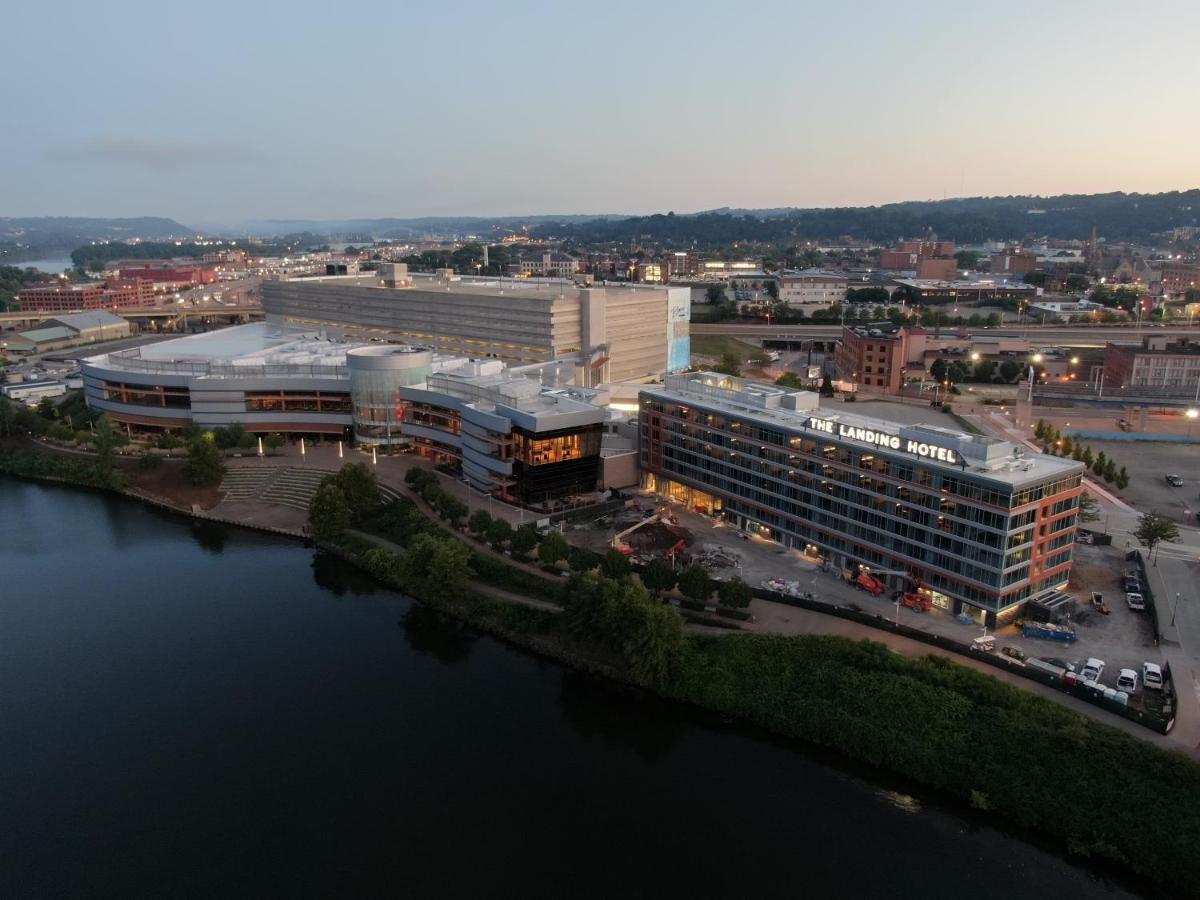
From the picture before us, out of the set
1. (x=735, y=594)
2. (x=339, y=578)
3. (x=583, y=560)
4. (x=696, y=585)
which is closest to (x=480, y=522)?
(x=583, y=560)

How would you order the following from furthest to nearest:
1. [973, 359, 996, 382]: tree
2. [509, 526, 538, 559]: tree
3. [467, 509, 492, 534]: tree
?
[973, 359, 996, 382]: tree < [467, 509, 492, 534]: tree < [509, 526, 538, 559]: tree

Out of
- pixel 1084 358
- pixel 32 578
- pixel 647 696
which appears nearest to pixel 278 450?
pixel 32 578

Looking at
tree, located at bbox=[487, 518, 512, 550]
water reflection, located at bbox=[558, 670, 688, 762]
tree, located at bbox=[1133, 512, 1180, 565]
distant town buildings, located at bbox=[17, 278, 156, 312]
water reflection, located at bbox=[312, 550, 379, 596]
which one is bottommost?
water reflection, located at bbox=[558, 670, 688, 762]

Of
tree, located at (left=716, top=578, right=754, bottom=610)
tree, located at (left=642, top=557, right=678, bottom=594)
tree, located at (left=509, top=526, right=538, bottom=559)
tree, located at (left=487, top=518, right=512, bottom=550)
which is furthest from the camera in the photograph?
tree, located at (left=487, top=518, right=512, bottom=550)

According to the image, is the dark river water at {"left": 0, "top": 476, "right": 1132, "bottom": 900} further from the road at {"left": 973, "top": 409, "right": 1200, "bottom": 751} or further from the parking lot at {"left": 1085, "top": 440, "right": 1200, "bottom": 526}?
the parking lot at {"left": 1085, "top": 440, "right": 1200, "bottom": 526}

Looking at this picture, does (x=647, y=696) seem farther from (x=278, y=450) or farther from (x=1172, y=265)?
(x=1172, y=265)

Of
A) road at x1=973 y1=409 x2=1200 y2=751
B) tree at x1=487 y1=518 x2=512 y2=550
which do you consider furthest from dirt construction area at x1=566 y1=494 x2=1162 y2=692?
tree at x1=487 y1=518 x2=512 y2=550

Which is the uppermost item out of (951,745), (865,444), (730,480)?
(865,444)

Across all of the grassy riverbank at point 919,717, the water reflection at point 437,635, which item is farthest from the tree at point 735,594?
the water reflection at point 437,635
